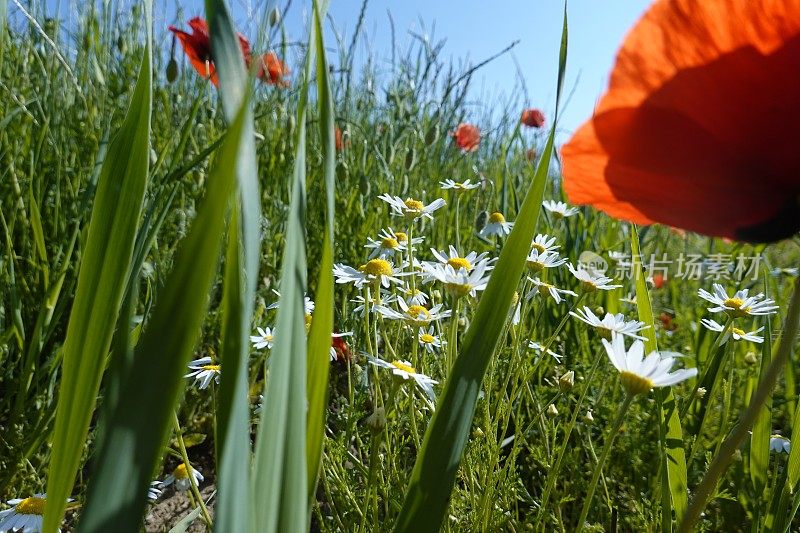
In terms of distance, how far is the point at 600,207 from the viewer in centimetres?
39

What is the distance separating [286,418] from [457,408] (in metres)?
0.12

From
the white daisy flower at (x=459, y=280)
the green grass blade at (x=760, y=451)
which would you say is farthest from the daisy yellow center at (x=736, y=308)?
the white daisy flower at (x=459, y=280)

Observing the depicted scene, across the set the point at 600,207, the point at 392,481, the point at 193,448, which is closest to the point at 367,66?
the point at 193,448

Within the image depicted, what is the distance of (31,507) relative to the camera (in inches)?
24.7

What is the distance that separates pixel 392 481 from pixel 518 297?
29 cm

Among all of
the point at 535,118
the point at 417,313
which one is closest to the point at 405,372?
the point at 417,313

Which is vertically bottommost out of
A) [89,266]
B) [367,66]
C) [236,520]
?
[236,520]

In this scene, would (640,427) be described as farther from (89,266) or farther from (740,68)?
(89,266)

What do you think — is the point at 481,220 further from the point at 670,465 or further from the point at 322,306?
the point at 322,306

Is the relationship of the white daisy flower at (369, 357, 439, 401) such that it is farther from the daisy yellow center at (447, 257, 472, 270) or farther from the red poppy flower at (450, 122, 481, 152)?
the red poppy flower at (450, 122, 481, 152)

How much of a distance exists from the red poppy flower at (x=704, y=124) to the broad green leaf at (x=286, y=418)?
183 millimetres

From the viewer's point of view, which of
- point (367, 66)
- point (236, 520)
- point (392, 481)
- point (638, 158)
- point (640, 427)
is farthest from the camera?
point (367, 66)

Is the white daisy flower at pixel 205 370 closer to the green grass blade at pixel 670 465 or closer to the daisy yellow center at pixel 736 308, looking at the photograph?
the green grass blade at pixel 670 465

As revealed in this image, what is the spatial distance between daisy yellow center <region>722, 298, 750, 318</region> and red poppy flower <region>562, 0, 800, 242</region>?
1.61 feet
